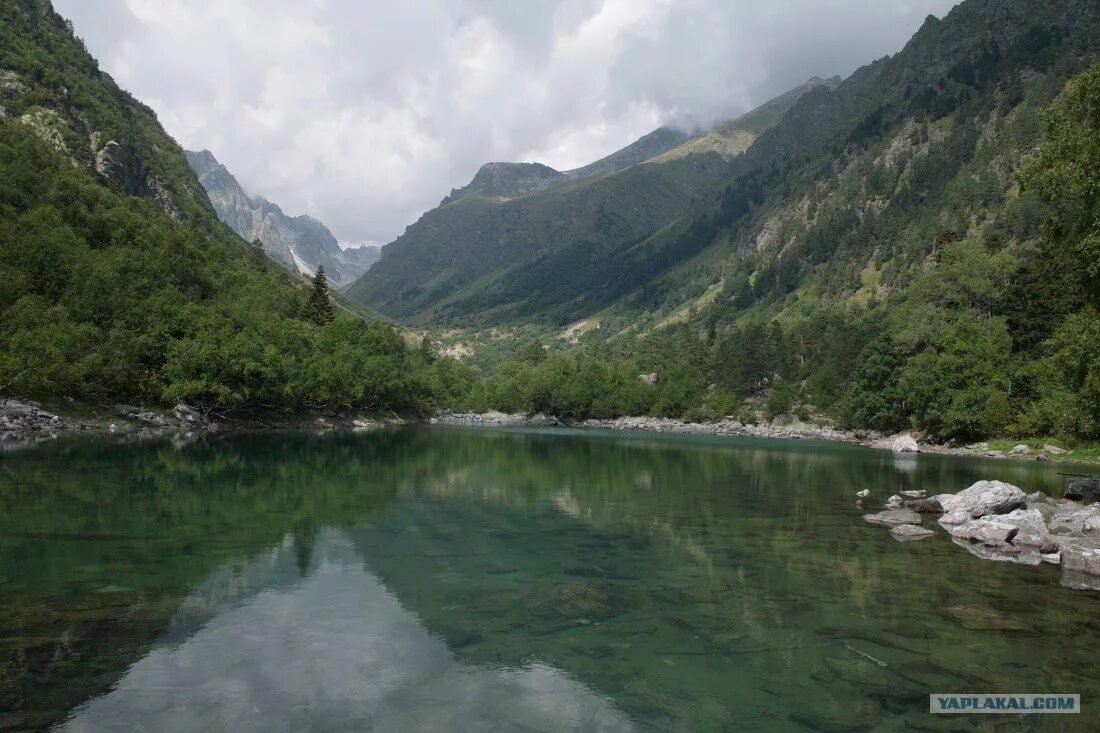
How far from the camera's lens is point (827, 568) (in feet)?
71.7

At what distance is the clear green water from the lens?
1156 cm

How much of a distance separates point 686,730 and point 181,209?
200014mm

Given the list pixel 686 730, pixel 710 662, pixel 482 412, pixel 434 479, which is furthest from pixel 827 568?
pixel 482 412

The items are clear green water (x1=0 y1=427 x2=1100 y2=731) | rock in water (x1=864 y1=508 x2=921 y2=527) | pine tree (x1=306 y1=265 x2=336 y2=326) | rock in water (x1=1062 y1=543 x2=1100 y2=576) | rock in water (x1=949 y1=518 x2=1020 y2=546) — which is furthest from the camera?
pine tree (x1=306 y1=265 x2=336 y2=326)

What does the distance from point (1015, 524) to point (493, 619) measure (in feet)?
75.6

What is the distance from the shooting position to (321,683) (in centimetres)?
1247

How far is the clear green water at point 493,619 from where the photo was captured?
11.6 metres

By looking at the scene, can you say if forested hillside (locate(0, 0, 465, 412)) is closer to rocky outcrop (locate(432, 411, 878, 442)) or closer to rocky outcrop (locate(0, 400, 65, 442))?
rocky outcrop (locate(0, 400, 65, 442))

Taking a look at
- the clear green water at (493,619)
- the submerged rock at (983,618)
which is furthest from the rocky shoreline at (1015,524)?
the submerged rock at (983,618)

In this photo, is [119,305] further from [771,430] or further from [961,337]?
[771,430]

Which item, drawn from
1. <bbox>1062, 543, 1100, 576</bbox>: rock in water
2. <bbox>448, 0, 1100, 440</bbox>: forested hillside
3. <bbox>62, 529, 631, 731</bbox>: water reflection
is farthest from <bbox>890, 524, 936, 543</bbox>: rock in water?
<bbox>62, 529, 631, 731</bbox>: water reflection

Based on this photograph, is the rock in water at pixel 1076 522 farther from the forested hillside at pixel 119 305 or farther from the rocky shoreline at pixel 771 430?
the forested hillside at pixel 119 305

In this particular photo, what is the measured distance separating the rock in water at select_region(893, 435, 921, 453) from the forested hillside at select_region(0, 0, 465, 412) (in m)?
79.9

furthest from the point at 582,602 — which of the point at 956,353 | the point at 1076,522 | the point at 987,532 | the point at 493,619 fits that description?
the point at 956,353
